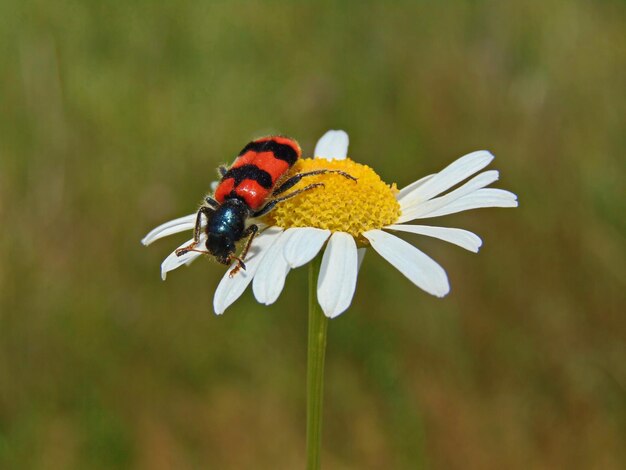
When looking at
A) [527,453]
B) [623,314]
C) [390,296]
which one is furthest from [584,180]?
[527,453]

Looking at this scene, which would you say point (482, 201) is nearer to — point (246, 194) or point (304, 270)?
point (246, 194)

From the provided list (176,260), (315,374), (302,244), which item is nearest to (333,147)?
(176,260)

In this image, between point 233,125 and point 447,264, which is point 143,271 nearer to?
point 233,125

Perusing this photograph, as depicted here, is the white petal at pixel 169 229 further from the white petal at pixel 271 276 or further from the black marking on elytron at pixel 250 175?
the white petal at pixel 271 276

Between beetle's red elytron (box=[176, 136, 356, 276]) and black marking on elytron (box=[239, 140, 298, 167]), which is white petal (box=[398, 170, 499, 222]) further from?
black marking on elytron (box=[239, 140, 298, 167])

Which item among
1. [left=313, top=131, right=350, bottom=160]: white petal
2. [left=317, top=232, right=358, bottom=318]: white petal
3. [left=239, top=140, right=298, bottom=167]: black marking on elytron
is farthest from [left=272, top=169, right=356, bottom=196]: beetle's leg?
[left=313, top=131, right=350, bottom=160]: white petal
